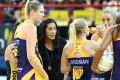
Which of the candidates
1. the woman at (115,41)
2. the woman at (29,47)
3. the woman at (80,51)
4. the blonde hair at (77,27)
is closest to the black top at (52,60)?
the woman at (80,51)

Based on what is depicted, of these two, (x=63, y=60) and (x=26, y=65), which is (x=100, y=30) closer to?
(x=63, y=60)

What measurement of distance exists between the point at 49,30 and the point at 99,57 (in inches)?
59.5

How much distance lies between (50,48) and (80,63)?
83 centimetres

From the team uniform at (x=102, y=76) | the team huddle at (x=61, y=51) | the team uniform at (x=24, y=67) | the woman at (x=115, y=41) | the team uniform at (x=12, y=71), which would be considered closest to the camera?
the woman at (x=115, y=41)

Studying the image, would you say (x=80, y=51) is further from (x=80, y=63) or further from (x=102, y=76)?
(x=102, y=76)

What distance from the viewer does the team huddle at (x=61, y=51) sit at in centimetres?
559

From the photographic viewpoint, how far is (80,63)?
629 cm

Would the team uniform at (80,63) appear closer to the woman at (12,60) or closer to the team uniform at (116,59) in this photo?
the woman at (12,60)

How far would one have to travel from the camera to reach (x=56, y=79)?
6965 mm

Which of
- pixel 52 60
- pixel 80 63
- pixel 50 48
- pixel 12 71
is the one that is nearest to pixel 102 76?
pixel 80 63

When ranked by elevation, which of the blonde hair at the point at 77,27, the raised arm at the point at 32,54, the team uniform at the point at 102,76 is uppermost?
the blonde hair at the point at 77,27

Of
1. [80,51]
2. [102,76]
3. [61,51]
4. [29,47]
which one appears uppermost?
[29,47]

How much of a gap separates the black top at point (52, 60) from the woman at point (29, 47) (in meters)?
0.88

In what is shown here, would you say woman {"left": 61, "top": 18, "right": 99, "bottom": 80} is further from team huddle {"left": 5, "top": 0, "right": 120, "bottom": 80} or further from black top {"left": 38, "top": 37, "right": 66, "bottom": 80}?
black top {"left": 38, "top": 37, "right": 66, "bottom": 80}
